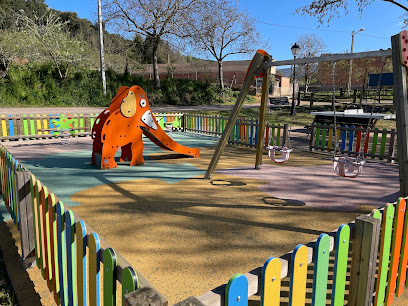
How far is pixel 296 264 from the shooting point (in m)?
1.69

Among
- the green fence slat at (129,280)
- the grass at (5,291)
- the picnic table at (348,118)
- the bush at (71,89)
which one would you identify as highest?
the bush at (71,89)

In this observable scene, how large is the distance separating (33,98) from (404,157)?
24.3m

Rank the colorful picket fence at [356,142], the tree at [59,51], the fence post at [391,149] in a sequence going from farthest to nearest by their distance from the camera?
the tree at [59,51]
the colorful picket fence at [356,142]
the fence post at [391,149]

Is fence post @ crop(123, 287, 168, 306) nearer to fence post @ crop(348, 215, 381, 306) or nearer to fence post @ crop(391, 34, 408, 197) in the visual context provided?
fence post @ crop(348, 215, 381, 306)

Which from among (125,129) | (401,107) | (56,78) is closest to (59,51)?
(56,78)

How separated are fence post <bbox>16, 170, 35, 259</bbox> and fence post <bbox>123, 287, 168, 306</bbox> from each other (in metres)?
2.28

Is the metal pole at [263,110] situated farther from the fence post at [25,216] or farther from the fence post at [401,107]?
the fence post at [25,216]

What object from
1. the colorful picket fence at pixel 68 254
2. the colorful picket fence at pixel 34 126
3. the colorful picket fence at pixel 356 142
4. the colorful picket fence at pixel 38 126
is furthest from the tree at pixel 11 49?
the colorful picket fence at pixel 68 254

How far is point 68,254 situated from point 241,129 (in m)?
9.84

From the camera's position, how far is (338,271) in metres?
2.02

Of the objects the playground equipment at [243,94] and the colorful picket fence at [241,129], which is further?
the colorful picket fence at [241,129]

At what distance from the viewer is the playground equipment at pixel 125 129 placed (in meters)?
7.34

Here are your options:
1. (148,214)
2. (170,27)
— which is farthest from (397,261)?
(170,27)

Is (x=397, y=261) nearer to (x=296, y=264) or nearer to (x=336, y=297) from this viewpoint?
(x=336, y=297)
